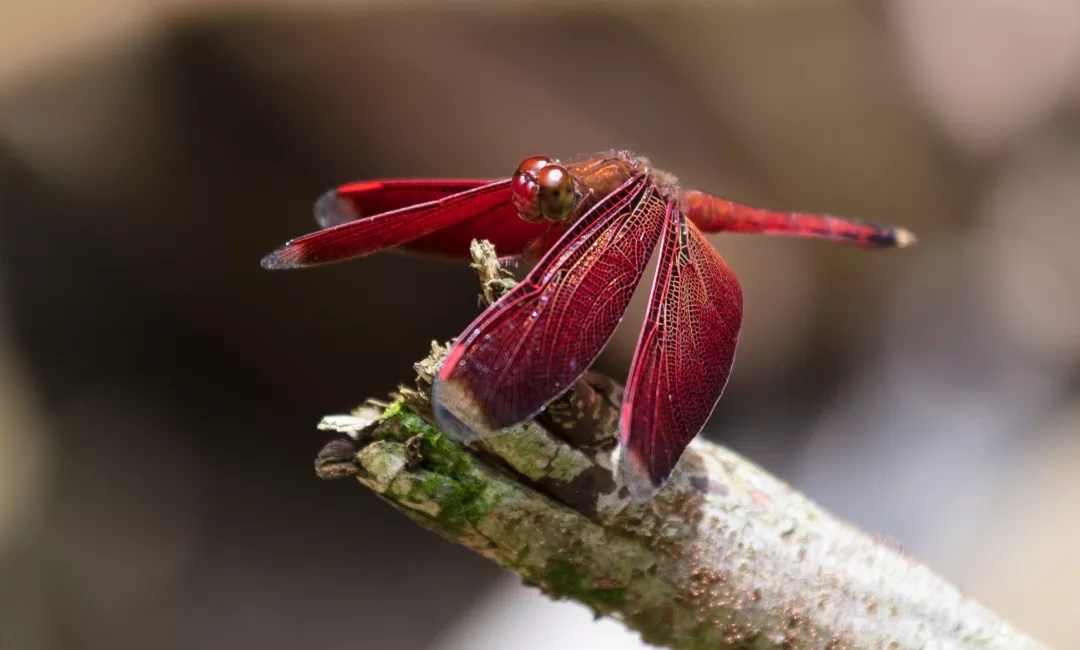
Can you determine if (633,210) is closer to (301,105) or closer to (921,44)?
(301,105)

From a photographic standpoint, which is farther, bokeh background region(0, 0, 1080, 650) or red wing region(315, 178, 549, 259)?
bokeh background region(0, 0, 1080, 650)

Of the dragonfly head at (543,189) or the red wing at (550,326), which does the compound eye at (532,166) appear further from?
the red wing at (550,326)

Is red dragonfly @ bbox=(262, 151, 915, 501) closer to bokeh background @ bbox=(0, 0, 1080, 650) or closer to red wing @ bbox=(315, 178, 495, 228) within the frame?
red wing @ bbox=(315, 178, 495, 228)

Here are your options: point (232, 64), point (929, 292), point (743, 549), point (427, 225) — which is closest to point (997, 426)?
point (929, 292)

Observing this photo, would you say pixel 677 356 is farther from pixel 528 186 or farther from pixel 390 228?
pixel 390 228

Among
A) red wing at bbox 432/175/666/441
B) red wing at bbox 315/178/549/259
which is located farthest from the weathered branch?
red wing at bbox 315/178/549/259

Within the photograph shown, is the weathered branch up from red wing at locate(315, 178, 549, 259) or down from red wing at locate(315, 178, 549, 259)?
down

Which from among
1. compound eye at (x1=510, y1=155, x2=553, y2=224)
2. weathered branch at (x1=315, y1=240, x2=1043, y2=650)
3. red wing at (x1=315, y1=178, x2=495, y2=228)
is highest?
compound eye at (x1=510, y1=155, x2=553, y2=224)
